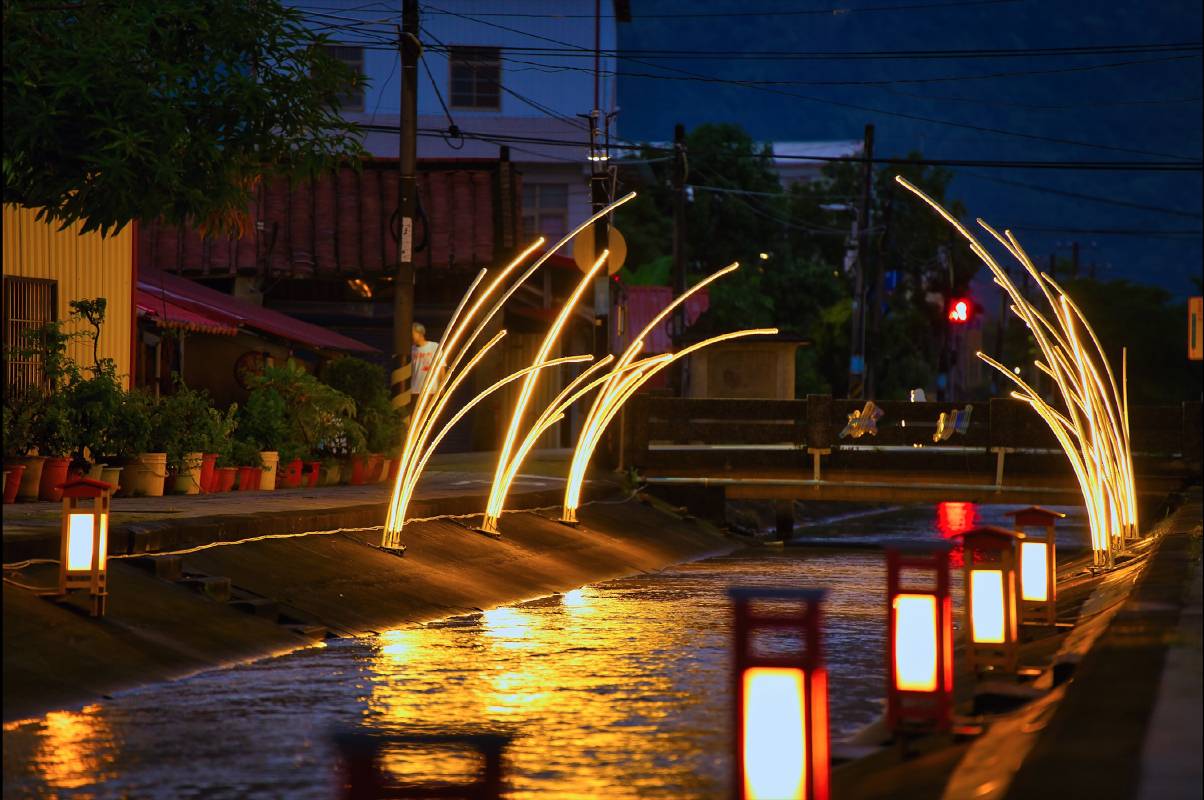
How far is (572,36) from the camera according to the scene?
50344mm

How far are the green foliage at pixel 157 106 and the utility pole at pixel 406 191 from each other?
5123 mm

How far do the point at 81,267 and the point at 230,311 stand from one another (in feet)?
21.6

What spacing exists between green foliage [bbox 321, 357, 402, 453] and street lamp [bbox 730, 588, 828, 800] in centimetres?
1858

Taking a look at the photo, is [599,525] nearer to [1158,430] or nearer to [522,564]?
[522,564]

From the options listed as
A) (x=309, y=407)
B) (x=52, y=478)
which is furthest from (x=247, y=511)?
(x=309, y=407)

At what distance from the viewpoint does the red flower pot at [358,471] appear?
2411cm

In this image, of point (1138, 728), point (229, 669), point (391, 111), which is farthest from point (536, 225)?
point (1138, 728)

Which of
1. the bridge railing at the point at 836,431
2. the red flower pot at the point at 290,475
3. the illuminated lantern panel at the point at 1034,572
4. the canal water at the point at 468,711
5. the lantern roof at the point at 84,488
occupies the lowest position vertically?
the canal water at the point at 468,711

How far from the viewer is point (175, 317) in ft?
81.9

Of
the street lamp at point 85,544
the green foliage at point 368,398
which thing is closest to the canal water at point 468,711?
the street lamp at point 85,544

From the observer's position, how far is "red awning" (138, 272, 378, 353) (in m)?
26.6

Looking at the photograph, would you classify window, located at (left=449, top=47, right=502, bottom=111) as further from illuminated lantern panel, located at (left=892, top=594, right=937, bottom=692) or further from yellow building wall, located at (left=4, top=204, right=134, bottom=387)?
illuminated lantern panel, located at (left=892, top=594, right=937, bottom=692)

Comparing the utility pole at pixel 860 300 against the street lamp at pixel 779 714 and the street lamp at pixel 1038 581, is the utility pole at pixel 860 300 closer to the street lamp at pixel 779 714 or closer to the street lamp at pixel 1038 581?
the street lamp at pixel 1038 581

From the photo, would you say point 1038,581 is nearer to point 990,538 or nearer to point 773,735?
point 990,538
